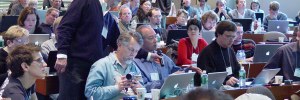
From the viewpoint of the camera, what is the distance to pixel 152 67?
216 inches

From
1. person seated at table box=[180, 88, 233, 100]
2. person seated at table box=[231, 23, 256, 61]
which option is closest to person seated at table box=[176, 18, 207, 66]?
person seated at table box=[231, 23, 256, 61]

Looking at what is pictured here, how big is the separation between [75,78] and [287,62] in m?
2.20

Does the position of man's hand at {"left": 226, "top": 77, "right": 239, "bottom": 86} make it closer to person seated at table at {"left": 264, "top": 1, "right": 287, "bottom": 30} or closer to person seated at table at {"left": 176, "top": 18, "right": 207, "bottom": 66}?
person seated at table at {"left": 176, "top": 18, "right": 207, "bottom": 66}

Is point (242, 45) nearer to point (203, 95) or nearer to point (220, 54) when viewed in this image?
point (220, 54)

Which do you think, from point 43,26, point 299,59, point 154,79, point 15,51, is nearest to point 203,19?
point 43,26

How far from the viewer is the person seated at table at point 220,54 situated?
573 cm

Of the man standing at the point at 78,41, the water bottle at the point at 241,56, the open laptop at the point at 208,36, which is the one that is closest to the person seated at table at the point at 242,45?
the water bottle at the point at 241,56

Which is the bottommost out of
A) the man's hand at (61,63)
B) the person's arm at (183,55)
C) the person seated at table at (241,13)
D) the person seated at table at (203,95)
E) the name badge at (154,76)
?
the person seated at table at (241,13)

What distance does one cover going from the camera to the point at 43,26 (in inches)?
343

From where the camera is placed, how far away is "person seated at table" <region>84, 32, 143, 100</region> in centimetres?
458

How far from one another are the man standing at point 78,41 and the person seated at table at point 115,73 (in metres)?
0.17

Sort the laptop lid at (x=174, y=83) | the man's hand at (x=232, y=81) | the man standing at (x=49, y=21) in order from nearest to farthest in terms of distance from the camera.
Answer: the laptop lid at (x=174, y=83) < the man's hand at (x=232, y=81) < the man standing at (x=49, y=21)

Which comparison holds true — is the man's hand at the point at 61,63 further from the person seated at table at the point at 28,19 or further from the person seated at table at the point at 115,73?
the person seated at table at the point at 28,19

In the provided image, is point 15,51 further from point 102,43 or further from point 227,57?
point 227,57
